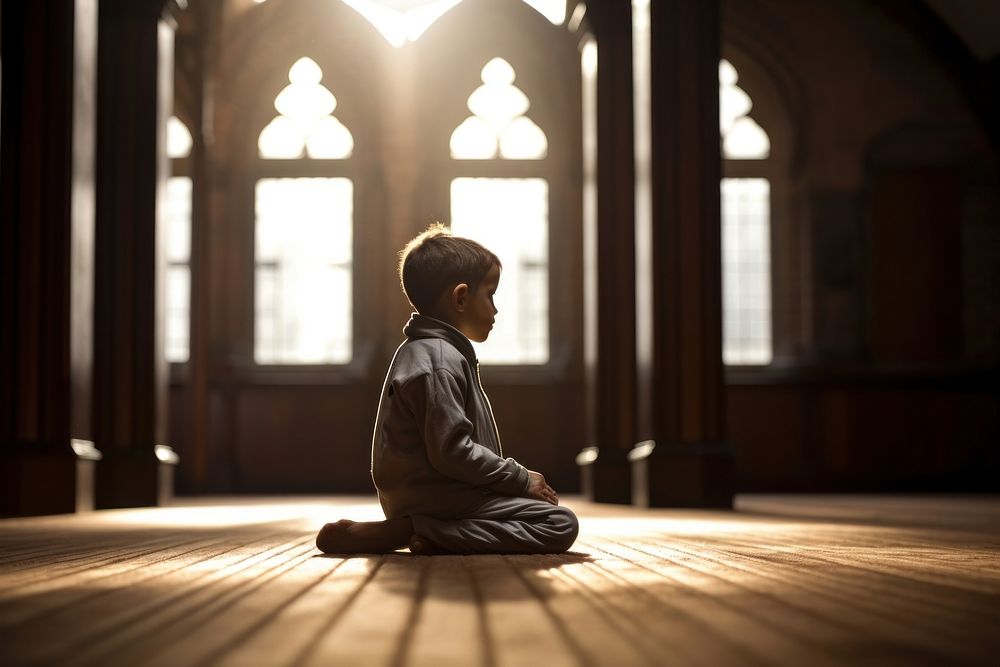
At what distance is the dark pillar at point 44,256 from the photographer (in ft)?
23.3

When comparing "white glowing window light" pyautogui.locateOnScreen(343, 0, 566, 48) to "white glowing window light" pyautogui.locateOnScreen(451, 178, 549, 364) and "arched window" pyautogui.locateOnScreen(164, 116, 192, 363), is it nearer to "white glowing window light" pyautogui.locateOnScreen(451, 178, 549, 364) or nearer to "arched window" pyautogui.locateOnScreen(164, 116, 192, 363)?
"white glowing window light" pyautogui.locateOnScreen(451, 178, 549, 364)

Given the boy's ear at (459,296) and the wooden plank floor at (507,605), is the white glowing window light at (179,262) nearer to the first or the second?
the wooden plank floor at (507,605)

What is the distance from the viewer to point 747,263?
13.4 meters

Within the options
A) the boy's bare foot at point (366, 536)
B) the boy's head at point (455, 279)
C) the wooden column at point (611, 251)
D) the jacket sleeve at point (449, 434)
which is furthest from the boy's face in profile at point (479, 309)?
the wooden column at point (611, 251)

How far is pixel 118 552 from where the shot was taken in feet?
12.7

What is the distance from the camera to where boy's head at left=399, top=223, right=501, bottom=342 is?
354 centimetres

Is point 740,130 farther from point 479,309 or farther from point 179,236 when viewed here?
point 479,309

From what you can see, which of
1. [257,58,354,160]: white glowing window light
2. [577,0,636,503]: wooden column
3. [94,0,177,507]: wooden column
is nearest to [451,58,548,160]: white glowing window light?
[257,58,354,160]: white glowing window light

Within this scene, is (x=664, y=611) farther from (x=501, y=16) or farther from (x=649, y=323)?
(x=501, y=16)

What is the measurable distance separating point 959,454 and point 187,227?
797 cm

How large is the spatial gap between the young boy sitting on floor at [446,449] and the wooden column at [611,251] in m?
5.99

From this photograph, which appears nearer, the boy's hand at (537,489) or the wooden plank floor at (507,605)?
the wooden plank floor at (507,605)

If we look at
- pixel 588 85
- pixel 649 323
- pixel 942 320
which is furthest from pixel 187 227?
pixel 942 320

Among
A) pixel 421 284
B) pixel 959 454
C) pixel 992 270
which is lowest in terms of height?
pixel 959 454
